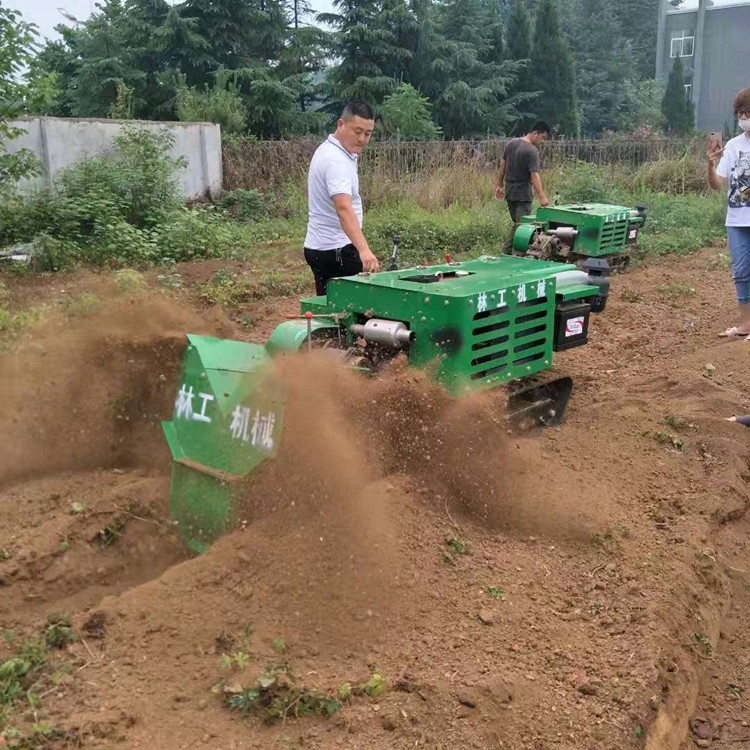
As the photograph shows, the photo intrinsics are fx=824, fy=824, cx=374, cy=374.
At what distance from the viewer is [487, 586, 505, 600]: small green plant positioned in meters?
3.11

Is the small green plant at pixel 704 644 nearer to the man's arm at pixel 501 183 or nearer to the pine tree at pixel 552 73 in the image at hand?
the man's arm at pixel 501 183

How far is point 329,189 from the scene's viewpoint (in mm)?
4648

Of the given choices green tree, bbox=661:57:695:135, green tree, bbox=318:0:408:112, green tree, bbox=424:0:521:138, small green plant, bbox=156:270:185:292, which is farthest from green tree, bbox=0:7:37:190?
green tree, bbox=661:57:695:135

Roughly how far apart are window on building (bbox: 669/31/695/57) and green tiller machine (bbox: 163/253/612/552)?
44.8 meters

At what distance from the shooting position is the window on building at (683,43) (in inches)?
1698

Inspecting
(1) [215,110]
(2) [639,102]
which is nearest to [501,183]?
(1) [215,110]

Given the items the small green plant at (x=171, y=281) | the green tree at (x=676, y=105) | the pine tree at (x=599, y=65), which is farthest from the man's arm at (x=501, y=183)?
the pine tree at (x=599, y=65)

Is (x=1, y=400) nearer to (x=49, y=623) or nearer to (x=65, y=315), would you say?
(x=65, y=315)

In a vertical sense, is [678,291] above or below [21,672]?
above

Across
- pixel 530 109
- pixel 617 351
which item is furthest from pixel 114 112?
pixel 530 109

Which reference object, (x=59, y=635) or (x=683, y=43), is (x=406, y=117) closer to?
(x=59, y=635)

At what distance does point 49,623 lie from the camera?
2.91 meters

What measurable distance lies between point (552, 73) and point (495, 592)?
32.7m

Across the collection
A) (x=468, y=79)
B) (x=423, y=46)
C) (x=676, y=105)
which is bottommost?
(x=676, y=105)
